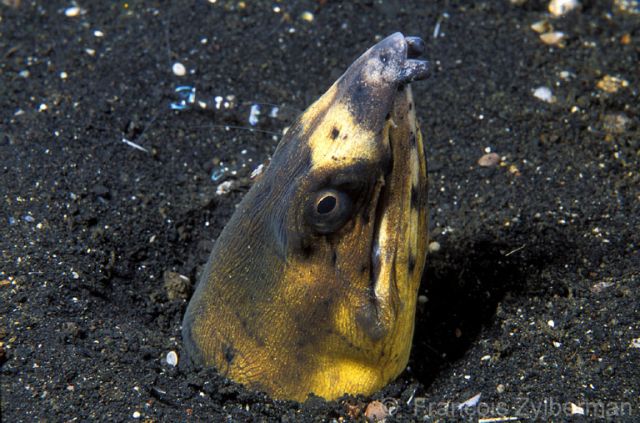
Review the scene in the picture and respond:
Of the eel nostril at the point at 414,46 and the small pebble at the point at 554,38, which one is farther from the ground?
the eel nostril at the point at 414,46

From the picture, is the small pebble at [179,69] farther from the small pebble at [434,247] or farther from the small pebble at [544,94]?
the small pebble at [544,94]

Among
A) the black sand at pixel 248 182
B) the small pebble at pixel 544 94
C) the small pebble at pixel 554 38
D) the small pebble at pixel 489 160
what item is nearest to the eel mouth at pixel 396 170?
the black sand at pixel 248 182

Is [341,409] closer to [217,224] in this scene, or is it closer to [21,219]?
[217,224]

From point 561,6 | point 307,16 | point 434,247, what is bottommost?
point 434,247

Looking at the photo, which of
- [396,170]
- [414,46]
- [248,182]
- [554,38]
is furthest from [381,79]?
[554,38]

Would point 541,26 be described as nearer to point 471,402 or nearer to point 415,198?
point 415,198

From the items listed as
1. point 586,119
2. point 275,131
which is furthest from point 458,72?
point 275,131
